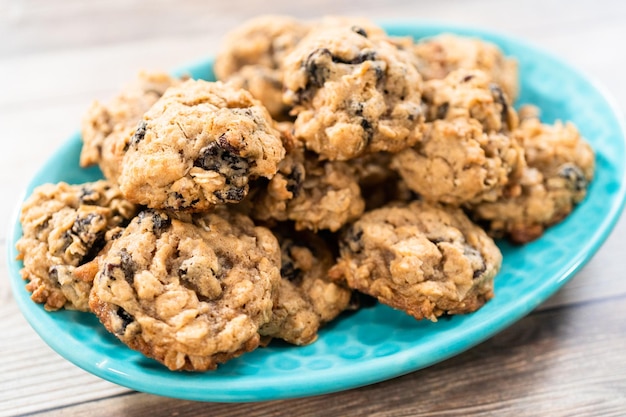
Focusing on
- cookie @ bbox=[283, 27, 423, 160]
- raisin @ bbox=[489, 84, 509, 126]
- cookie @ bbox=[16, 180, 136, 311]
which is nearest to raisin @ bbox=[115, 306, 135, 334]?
cookie @ bbox=[16, 180, 136, 311]

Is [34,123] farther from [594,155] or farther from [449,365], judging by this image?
[594,155]

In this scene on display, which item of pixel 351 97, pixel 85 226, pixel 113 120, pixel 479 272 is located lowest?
pixel 479 272

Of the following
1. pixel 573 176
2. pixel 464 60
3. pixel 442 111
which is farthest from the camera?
pixel 464 60

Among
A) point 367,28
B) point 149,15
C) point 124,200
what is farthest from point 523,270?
point 149,15

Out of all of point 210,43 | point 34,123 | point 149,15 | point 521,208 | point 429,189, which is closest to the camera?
point 429,189

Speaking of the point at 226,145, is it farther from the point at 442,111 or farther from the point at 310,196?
the point at 442,111

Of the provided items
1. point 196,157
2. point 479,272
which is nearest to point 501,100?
point 479,272

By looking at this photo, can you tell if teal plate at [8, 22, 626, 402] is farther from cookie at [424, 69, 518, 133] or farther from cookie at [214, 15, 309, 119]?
cookie at [214, 15, 309, 119]
